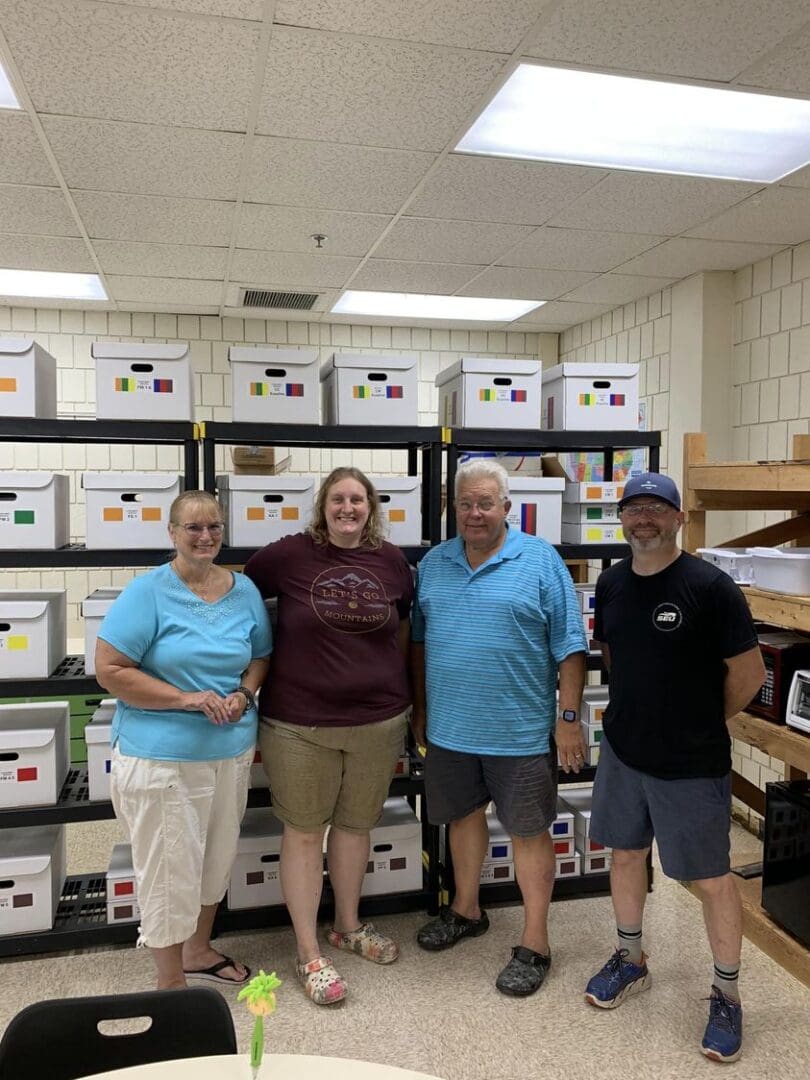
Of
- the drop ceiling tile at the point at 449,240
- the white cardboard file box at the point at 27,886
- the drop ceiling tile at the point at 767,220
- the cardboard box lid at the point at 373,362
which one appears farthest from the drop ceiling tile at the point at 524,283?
the white cardboard file box at the point at 27,886

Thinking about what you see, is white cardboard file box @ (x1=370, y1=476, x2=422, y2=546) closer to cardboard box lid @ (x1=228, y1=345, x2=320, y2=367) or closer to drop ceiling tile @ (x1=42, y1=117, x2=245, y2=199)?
cardboard box lid @ (x1=228, y1=345, x2=320, y2=367)

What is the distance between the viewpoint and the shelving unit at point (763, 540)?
266cm

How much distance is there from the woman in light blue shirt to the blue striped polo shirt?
650mm

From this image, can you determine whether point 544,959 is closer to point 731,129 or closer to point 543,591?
point 543,591

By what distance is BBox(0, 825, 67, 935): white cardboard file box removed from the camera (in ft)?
8.96

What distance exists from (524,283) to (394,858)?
3319mm

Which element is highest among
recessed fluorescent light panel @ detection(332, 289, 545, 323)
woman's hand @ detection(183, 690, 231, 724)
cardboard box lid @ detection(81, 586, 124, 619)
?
recessed fluorescent light panel @ detection(332, 289, 545, 323)

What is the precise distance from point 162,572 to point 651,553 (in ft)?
4.71

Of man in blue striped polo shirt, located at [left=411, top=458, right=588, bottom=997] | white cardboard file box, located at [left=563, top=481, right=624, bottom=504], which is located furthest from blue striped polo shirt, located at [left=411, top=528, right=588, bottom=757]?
white cardboard file box, located at [left=563, top=481, right=624, bottom=504]

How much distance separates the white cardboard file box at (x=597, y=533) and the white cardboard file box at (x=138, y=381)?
1609 mm

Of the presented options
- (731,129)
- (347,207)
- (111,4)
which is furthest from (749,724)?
(111,4)

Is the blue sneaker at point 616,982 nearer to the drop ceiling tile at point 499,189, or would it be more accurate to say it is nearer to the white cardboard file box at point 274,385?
the white cardboard file box at point 274,385

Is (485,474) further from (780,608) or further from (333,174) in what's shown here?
(333,174)

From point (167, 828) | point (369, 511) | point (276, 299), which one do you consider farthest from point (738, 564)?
point (276, 299)
